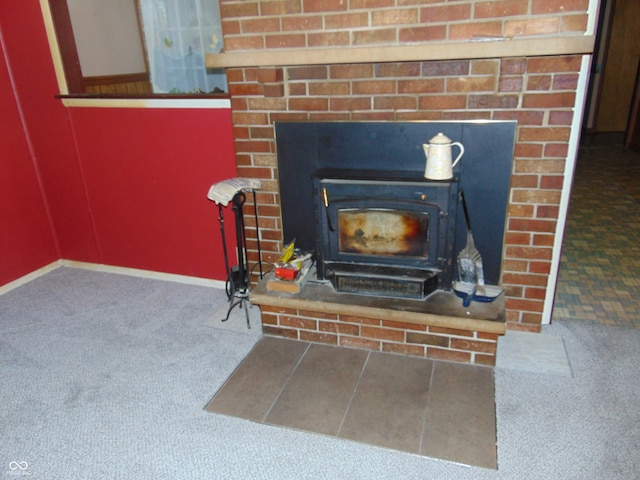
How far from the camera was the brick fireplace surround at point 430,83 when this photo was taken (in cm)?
192

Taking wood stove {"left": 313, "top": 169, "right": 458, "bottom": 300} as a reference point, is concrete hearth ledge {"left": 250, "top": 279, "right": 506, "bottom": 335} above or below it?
below

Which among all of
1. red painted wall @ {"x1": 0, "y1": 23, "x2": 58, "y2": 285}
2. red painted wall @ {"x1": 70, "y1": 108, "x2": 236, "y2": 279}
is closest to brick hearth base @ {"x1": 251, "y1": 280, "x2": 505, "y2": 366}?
red painted wall @ {"x1": 70, "y1": 108, "x2": 236, "y2": 279}

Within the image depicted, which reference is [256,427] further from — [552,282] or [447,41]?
[447,41]

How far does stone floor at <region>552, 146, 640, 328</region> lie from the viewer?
255cm

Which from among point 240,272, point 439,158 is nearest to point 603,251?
point 439,158

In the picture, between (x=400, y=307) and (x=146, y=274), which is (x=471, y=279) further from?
(x=146, y=274)

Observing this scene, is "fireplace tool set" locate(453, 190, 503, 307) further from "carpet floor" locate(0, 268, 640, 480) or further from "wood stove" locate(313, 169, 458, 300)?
"carpet floor" locate(0, 268, 640, 480)

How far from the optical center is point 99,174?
3037mm

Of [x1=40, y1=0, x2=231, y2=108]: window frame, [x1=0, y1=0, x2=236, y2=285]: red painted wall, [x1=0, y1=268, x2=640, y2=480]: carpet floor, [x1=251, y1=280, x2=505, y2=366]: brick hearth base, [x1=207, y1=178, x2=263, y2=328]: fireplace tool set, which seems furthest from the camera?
[x1=0, y1=0, x2=236, y2=285]: red painted wall

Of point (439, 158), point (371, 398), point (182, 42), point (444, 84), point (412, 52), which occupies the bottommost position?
point (371, 398)

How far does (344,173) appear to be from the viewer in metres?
2.22

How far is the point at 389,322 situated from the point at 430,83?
3.54 feet

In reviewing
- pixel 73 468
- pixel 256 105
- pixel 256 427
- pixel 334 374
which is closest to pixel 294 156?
pixel 256 105

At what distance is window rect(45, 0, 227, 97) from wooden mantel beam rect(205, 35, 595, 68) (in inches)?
38.9
